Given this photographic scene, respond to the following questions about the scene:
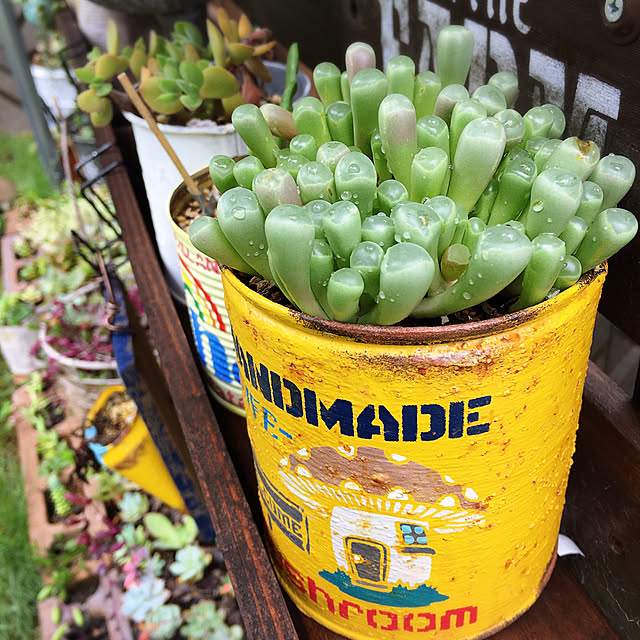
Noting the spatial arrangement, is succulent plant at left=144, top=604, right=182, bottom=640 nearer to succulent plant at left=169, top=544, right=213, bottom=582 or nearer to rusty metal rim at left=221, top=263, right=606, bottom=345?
succulent plant at left=169, top=544, right=213, bottom=582

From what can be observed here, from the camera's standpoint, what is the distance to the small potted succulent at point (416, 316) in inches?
12.8

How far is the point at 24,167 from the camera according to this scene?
2773mm

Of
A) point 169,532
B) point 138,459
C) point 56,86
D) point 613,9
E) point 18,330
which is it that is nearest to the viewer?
point 613,9

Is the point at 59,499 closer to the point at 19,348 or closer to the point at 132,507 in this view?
the point at 132,507

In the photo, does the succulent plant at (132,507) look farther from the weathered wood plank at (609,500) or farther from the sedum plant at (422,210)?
the sedum plant at (422,210)

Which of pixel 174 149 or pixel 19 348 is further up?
pixel 174 149

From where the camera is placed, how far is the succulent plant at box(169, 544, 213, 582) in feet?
3.81

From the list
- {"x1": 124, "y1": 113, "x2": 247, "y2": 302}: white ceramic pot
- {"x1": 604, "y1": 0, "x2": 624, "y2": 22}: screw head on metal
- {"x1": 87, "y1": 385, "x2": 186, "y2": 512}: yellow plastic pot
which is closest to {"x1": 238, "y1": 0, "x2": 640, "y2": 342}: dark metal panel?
{"x1": 604, "y1": 0, "x2": 624, "y2": 22}: screw head on metal

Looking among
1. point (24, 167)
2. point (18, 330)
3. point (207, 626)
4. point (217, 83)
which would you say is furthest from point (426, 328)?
point (24, 167)

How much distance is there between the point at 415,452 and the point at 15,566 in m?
1.21

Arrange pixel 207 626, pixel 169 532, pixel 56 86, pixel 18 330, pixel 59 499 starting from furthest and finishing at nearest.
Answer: pixel 56 86, pixel 18 330, pixel 59 499, pixel 169 532, pixel 207 626

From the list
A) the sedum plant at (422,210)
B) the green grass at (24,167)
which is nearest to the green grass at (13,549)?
the green grass at (24,167)

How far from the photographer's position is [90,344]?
4.77 ft

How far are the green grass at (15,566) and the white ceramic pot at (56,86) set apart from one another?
3.64 feet
